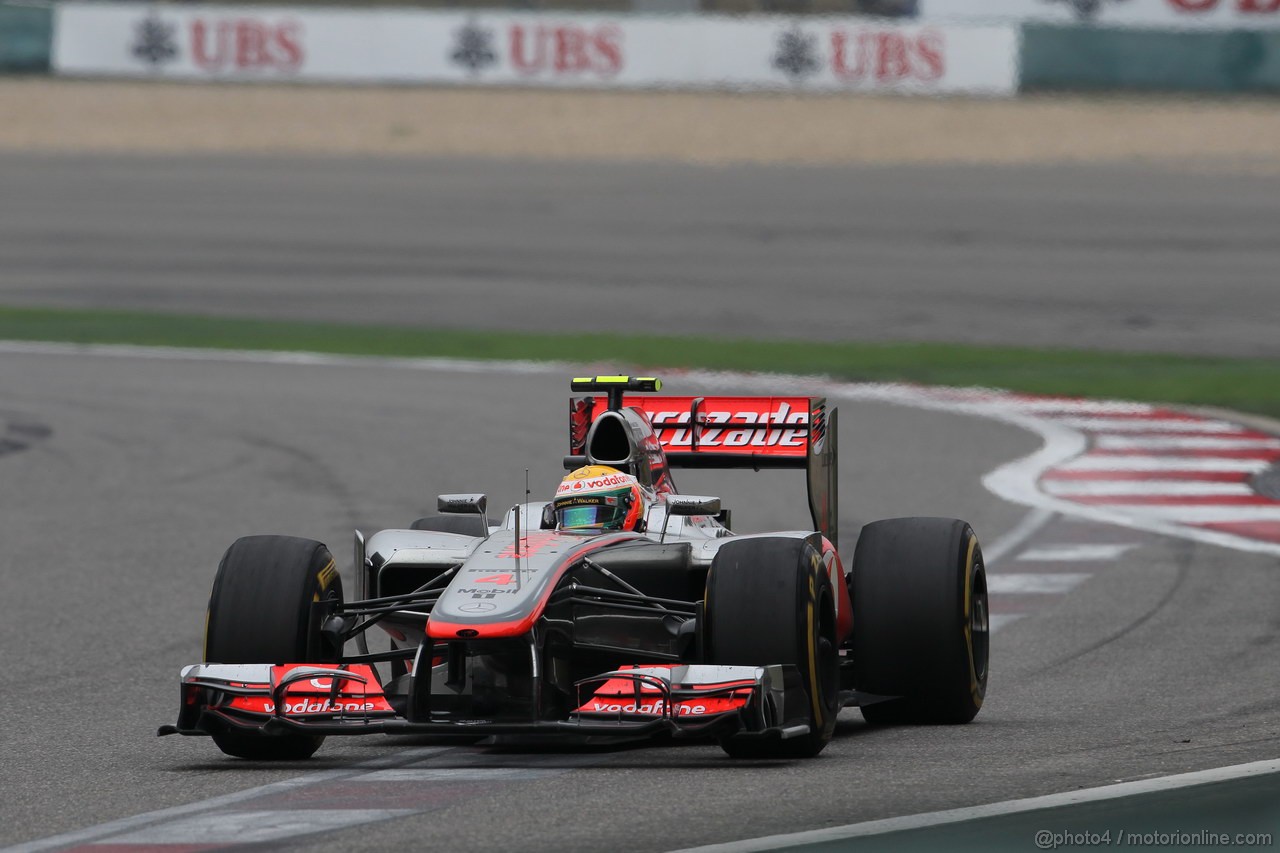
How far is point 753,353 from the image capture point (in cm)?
2289

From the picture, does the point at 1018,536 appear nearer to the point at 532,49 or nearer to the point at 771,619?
the point at 771,619

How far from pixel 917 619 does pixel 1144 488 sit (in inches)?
298

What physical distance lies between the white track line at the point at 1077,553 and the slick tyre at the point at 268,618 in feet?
19.7

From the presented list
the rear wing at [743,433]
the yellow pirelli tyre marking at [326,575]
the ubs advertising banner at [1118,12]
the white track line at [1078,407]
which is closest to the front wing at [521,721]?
the yellow pirelli tyre marking at [326,575]

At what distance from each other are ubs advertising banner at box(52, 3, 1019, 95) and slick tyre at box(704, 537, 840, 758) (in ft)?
92.5

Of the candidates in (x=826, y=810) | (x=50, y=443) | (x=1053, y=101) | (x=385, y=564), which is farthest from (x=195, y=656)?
(x=1053, y=101)

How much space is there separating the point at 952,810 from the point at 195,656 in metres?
4.95

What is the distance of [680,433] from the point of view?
10.3m

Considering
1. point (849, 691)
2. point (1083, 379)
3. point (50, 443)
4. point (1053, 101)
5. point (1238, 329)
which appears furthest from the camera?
point (1053, 101)

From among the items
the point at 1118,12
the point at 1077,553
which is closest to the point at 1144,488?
the point at 1077,553

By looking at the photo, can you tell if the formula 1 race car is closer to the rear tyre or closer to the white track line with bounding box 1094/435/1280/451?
the rear tyre

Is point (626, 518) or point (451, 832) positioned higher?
point (626, 518)

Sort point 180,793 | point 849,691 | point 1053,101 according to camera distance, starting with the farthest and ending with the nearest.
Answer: point 1053,101
point 849,691
point 180,793

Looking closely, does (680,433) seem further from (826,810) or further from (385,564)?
(826,810)
